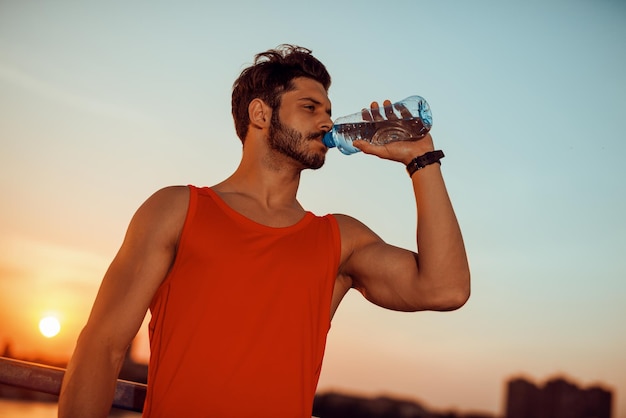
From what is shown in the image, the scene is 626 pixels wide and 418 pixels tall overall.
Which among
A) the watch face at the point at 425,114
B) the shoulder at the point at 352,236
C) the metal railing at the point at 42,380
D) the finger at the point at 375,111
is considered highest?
the watch face at the point at 425,114

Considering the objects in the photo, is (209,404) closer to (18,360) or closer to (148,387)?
(148,387)

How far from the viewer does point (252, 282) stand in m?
1.92

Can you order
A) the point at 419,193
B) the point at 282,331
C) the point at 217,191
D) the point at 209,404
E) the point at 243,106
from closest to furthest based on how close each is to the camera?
the point at 209,404
the point at 282,331
the point at 419,193
the point at 217,191
the point at 243,106

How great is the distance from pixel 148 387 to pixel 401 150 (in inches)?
42.7

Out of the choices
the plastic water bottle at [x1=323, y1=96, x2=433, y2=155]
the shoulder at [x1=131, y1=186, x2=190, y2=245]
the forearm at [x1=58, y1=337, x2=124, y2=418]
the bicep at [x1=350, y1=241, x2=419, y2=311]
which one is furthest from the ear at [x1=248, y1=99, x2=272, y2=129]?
the forearm at [x1=58, y1=337, x2=124, y2=418]

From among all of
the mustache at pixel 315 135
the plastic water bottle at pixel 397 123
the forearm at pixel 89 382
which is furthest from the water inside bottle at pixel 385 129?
the forearm at pixel 89 382

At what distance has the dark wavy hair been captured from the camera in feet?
7.88

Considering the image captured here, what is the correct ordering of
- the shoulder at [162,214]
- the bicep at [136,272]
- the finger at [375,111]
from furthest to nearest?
1. the finger at [375,111]
2. the shoulder at [162,214]
3. the bicep at [136,272]

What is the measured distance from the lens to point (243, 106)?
2504 millimetres

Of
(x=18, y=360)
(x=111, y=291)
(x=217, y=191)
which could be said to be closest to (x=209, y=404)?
(x=111, y=291)

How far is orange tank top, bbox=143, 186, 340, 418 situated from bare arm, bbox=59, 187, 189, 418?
0.06 metres

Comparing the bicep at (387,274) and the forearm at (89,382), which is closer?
the forearm at (89,382)

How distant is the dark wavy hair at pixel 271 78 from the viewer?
2402mm

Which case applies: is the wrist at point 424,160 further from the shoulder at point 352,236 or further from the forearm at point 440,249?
the shoulder at point 352,236
